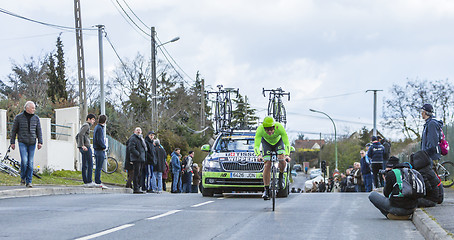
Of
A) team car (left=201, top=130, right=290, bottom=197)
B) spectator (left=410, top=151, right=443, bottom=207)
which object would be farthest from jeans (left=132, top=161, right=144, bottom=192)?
spectator (left=410, top=151, right=443, bottom=207)

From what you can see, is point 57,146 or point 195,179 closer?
point 195,179

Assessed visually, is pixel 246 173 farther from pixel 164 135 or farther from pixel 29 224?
pixel 164 135

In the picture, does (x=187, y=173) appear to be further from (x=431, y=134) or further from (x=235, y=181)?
(x=431, y=134)

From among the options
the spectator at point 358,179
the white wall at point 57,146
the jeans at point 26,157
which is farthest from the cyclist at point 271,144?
the spectator at point 358,179

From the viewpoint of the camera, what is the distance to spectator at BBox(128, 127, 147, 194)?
19.3 m

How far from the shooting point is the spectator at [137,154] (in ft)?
63.3

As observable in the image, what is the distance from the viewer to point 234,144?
17266mm

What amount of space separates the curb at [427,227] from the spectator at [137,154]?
10310 millimetres

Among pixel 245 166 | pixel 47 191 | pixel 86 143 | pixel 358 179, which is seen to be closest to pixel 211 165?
pixel 245 166

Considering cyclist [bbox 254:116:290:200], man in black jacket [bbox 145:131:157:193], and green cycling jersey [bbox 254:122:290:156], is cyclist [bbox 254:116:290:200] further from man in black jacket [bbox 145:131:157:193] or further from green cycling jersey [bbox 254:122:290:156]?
man in black jacket [bbox 145:131:157:193]

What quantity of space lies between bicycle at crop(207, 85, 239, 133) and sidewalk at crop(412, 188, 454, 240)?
980 centimetres

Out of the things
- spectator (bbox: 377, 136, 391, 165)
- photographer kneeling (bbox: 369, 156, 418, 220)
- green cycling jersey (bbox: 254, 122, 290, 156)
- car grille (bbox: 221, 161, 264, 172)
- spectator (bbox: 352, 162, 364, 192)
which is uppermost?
green cycling jersey (bbox: 254, 122, 290, 156)

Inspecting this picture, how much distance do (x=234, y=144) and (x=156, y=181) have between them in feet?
19.8

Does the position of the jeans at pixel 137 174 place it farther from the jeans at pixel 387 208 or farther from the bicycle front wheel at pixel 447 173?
the jeans at pixel 387 208
